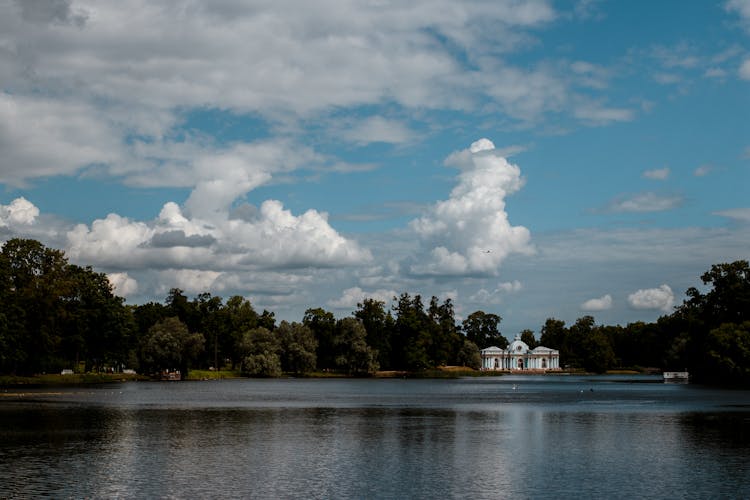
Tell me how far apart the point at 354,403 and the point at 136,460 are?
169 feet

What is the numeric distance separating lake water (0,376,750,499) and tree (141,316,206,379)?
87.7 metres

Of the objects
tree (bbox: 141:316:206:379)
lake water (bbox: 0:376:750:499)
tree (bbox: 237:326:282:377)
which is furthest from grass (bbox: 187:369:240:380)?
lake water (bbox: 0:376:750:499)

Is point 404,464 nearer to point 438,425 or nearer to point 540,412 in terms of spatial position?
point 438,425

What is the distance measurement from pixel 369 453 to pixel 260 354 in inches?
5684

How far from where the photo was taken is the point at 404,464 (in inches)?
1565

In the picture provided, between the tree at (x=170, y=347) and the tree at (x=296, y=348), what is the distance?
28732mm

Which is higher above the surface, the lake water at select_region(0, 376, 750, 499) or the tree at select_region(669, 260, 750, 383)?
the tree at select_region(669, 260, 750, 383)

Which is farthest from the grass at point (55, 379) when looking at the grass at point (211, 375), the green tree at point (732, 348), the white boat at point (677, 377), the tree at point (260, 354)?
the white boat at point (677, 377)

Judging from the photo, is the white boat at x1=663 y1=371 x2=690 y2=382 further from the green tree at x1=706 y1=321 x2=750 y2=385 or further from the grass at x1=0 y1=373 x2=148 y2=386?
the grass at x1=0 y1=373 x2=148 y2=386

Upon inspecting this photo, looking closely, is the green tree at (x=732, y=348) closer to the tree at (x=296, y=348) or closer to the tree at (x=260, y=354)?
the tree at (x=296, y=348)

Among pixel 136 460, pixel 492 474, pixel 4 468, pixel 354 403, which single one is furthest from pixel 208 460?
pixel 354 403

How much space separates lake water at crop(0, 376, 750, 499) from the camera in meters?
32.9

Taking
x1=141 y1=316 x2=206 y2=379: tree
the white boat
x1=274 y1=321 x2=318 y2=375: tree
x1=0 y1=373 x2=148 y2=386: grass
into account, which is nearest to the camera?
x1=0 y1=373 x2=148 y2=386: grass

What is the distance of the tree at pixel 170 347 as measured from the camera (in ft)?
537
